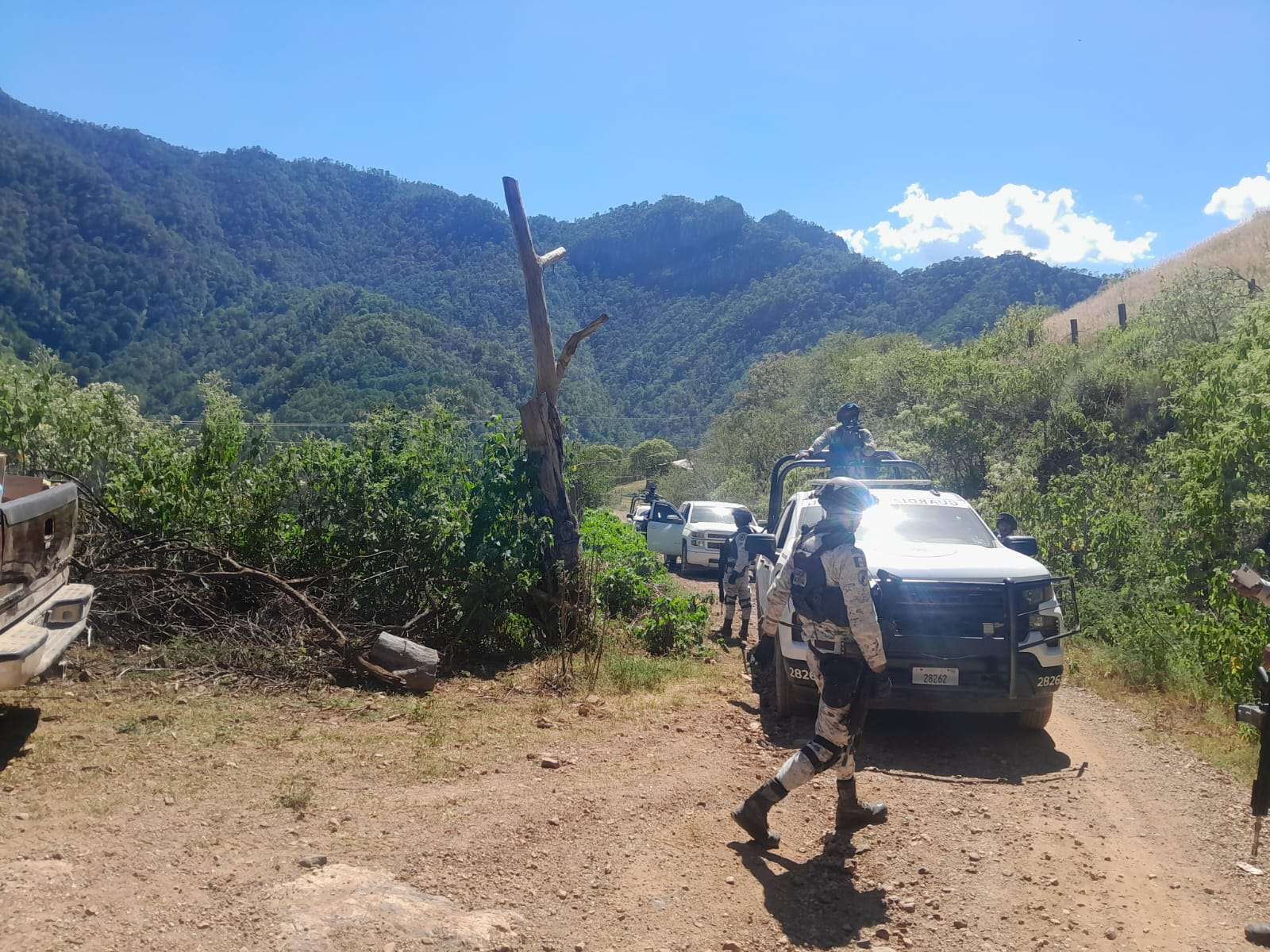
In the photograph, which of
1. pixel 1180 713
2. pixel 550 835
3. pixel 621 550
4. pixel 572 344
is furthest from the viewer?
pixel 621 550

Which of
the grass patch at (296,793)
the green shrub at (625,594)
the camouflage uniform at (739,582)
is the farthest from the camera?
the camouflage uniform at (739,582)

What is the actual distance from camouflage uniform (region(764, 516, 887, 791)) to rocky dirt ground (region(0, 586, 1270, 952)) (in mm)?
447

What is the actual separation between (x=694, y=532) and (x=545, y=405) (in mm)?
10899

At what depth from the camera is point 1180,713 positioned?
24.6 feet

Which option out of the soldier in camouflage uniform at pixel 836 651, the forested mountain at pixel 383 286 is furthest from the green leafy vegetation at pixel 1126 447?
the forested mountain at pixel 383 286

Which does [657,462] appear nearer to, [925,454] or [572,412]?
[572,412]

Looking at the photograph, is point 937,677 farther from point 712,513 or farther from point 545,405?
point 712,513

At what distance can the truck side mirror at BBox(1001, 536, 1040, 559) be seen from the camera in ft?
25.3

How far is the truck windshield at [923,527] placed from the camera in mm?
7613

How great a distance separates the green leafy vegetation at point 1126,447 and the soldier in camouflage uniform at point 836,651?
405 cm

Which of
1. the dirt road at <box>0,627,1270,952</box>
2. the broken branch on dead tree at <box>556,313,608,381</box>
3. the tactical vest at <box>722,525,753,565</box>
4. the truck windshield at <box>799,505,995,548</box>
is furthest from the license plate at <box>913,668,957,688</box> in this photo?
the broken branch on dead tree at <box>556,313,608,381</box>

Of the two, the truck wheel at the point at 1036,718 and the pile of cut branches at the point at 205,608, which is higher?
the pile of cut branches at the point at 205,608

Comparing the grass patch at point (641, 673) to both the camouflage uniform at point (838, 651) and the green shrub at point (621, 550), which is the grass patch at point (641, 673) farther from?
the camouflage uniform at point (838, 651)

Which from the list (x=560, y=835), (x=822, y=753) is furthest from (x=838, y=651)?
(x=560, y=835)
